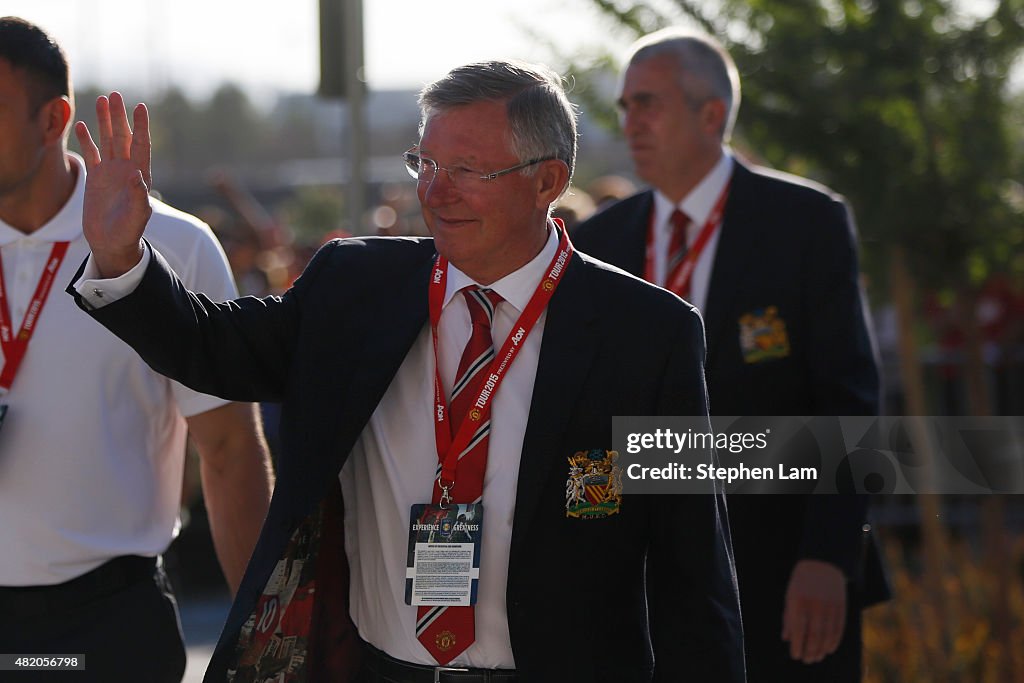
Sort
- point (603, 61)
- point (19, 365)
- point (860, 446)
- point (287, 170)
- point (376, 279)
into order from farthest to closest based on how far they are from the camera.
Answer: point (287, 170) → point (603, 61) → point (860, 446) → point (19, 365) → point (376, 279)

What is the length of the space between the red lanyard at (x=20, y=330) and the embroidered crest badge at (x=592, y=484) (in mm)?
1447

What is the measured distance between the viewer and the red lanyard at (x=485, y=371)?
3.01 metres

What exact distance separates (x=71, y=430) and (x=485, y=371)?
45.4 inches

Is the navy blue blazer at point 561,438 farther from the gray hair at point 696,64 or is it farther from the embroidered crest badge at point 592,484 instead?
the gray hair at point 696,64

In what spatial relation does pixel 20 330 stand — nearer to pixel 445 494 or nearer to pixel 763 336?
pixel 445 494

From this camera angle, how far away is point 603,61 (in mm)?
6352

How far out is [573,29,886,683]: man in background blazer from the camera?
A: 4262 millimetres

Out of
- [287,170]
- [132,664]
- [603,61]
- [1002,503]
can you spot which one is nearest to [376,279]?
[132,664]

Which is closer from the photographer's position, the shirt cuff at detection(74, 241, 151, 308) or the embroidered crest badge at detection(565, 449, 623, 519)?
the shirt cuff at detection(74, 241, 151, 308)

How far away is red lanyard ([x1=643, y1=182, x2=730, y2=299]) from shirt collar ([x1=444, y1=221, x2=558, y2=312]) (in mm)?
1265

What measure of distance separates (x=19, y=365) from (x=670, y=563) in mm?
1684

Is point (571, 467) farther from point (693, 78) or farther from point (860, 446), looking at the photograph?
point (693, 78)

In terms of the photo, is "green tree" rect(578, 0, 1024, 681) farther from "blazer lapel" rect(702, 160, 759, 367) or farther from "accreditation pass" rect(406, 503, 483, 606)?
"accreditation pass" rect(406, 503, 483, 606)

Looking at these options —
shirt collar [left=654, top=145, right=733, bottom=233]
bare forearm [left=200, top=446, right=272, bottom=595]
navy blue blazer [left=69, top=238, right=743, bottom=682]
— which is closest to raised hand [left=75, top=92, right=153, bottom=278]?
navy blue blazer [left=69, top=238, right=743, bottom=682]
